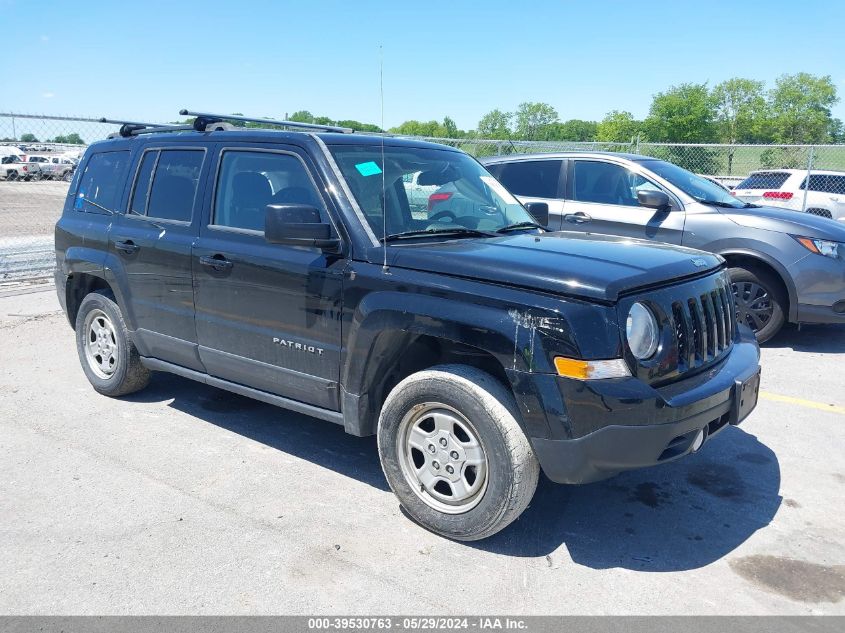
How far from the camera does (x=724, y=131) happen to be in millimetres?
94062

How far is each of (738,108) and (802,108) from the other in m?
7.82

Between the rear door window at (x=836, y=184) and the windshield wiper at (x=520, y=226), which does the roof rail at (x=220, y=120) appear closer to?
the windshield wiper at (x=520, y=226)

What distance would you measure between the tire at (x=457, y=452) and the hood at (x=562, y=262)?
0.51 m

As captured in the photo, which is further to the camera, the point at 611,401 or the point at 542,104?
the point at 542,104

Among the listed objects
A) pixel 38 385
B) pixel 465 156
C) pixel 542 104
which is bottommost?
pixel 38 385

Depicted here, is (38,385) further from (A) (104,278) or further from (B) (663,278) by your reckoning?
(B) (663,278)

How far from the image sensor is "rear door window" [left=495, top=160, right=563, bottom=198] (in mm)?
8391

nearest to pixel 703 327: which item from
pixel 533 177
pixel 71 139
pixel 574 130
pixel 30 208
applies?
pixel 533 177

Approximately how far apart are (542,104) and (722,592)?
117 metres

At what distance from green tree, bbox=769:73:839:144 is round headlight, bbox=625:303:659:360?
92191mm

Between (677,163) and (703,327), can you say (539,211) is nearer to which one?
(703,327)

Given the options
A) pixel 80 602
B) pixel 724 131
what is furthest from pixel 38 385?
pixel 724 131

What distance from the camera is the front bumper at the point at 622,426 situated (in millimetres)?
3051

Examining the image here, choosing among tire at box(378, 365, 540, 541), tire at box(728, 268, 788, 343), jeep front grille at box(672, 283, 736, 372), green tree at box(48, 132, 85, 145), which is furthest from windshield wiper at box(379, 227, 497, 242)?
green tree at box(48, 132, 85, 145)
